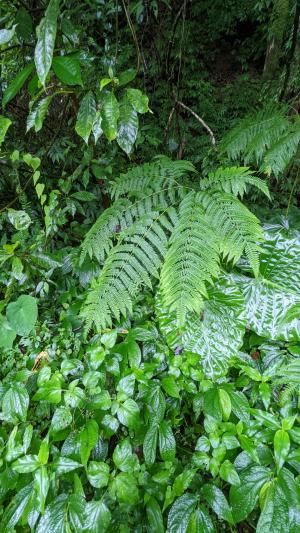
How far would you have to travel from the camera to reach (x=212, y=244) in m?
1.33

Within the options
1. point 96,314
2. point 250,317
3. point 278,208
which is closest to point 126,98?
point 96,314

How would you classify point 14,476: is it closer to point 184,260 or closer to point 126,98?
point 184,260

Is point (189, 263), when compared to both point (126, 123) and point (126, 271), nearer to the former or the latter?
point (126, 271)

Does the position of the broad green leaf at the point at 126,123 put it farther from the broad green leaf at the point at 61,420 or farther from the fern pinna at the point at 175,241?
the broad green leaf at the point at 61,420

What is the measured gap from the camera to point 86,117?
4.42 feet

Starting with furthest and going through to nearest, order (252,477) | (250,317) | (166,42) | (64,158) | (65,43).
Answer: (166,42) < (64,158) < (65,43) < (250,317) < (252,477)

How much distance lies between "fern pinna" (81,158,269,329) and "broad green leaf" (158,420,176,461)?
44 centimetres

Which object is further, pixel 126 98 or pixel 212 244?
pixel 126 98

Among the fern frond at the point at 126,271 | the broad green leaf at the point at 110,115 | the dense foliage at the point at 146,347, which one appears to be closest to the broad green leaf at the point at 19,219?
the dense foliage at the point at 146,347

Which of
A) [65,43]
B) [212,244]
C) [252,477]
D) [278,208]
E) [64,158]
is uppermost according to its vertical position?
[65,43]

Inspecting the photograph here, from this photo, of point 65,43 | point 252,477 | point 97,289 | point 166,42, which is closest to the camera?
point 252,477

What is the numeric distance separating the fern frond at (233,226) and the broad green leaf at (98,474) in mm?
906

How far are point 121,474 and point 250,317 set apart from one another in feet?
2.69

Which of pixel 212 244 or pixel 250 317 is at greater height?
pixel 212 244
